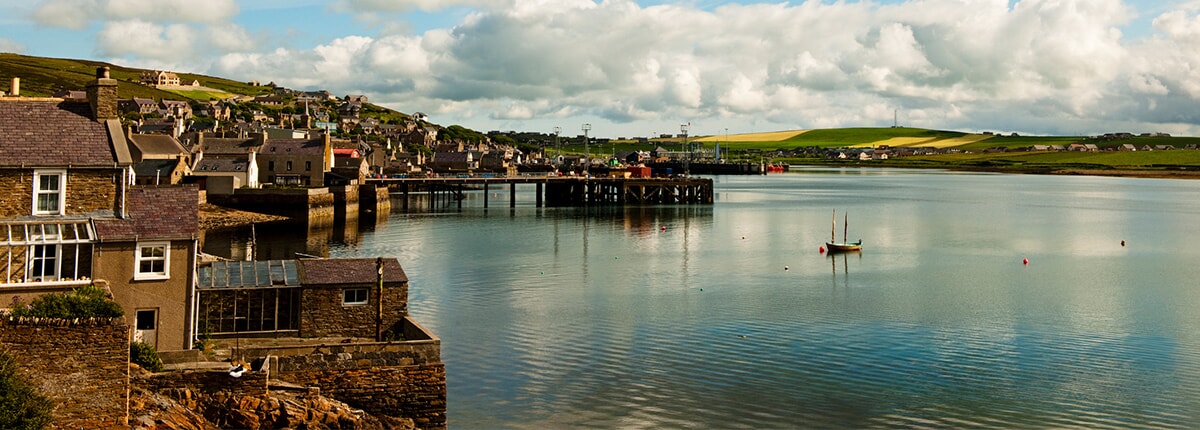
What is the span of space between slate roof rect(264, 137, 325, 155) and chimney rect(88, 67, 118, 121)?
8270 cm

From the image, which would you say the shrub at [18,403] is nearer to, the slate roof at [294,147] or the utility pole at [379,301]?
the utility pole at [379,301]

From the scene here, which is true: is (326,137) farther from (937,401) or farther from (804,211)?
(937,401)

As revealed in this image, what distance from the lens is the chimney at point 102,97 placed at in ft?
79.3

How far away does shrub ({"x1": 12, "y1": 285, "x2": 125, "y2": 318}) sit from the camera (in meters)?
19.1

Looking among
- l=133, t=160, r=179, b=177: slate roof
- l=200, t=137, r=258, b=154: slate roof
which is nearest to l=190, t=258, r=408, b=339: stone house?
l=133, t=160, r=179, b=177: slate roof

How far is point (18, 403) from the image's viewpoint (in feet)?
56.2

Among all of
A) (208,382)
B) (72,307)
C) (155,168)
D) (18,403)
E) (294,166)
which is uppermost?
(294,166)

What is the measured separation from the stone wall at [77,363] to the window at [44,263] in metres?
4.99

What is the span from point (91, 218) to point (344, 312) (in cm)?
655

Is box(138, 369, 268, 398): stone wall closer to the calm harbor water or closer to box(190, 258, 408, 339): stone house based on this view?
box(190, 258, 408, 339): stone house

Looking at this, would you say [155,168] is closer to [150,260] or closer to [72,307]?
[150,260]

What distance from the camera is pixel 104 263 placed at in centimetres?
2297

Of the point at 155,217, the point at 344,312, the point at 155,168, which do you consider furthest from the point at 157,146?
the point at 155,217

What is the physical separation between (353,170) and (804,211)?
152 ft
